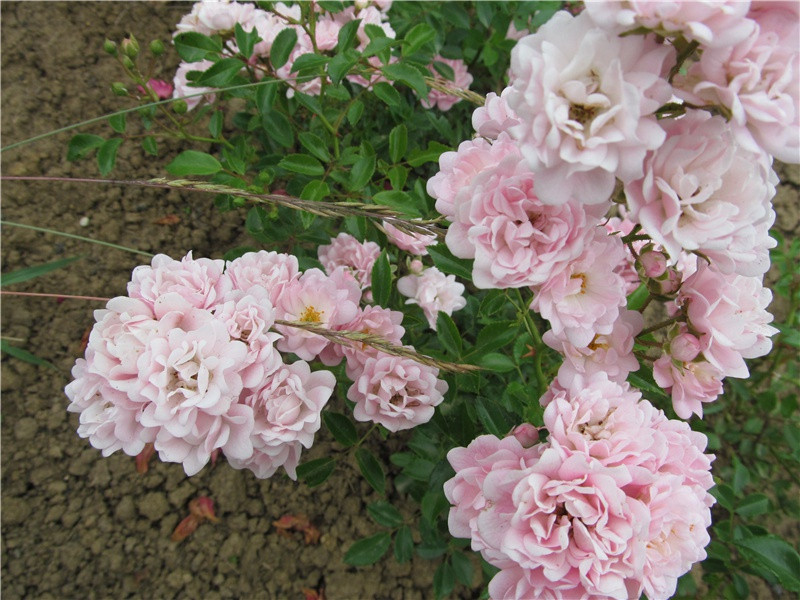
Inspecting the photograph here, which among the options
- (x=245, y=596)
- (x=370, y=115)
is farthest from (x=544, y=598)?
(x=370, y=115)

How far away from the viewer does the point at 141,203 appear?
8.26ft

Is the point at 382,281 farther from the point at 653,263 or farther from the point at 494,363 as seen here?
the point at 653,263

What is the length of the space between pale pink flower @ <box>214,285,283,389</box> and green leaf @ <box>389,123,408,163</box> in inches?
33.2

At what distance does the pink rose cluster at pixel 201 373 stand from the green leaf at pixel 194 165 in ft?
1.81

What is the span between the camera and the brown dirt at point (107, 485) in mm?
1925

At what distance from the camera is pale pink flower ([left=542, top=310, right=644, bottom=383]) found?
112 cm

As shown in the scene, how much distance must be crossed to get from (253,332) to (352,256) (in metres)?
0.73

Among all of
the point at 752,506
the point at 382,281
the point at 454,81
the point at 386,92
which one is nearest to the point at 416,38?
the point at 386,92

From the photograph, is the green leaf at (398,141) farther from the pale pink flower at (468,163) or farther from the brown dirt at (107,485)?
the brown dirt at (107,485)

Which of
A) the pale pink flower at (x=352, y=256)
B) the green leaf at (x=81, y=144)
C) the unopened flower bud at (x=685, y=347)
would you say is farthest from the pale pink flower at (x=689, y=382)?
the green leaf at (x=81, y=144)

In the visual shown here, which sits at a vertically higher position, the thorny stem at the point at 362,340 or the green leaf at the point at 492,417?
the thorny stem at the point at 362,340

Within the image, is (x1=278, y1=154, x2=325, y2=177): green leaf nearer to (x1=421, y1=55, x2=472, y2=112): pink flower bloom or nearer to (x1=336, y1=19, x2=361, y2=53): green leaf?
(x1=336, y1=19, x2=361, y2=53): green leaf

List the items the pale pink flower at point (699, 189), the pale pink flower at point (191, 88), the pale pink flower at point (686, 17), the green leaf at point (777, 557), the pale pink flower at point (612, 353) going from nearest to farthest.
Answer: the pale pink flower at point (686, 17) → the pale pink flower at point (699, 189) → the pale pink flower at point (612, 353) → the green leaf at point (777, 557) → the pale pink flower at point (191, 88)

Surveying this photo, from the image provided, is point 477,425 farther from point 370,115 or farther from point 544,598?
point 370,115
